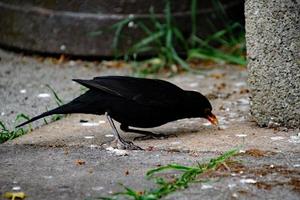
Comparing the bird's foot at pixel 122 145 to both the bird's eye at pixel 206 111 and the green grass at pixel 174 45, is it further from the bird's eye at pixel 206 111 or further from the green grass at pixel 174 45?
the green grass at pixel 174 45

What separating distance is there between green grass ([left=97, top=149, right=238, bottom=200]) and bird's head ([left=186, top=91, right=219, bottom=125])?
2.29 feet

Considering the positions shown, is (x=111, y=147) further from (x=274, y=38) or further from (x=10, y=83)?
(x=10, y=83)

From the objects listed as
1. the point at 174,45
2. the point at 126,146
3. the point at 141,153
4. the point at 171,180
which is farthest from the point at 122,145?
the point at 174,45

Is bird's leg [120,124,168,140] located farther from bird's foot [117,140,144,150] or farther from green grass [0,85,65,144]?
green grass [0,85,65,144]

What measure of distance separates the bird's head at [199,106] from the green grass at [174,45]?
1822mm

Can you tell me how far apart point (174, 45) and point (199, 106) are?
7.34 ft

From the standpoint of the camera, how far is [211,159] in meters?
3.91

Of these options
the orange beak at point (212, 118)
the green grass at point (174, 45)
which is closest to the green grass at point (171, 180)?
the orange beak at point (212, 118)

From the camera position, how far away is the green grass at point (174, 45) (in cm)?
670

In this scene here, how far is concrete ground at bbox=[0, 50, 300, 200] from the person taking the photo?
3531 millimetres

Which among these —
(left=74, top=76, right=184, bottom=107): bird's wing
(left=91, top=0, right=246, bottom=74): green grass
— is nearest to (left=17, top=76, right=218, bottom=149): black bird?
(left=74, top=76, right=184, bottom=107): bird's wing

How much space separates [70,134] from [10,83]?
1.72 m

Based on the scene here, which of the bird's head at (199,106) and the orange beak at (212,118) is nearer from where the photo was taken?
the bird's head at (199,106)

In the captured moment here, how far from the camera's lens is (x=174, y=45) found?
22.5 ft
